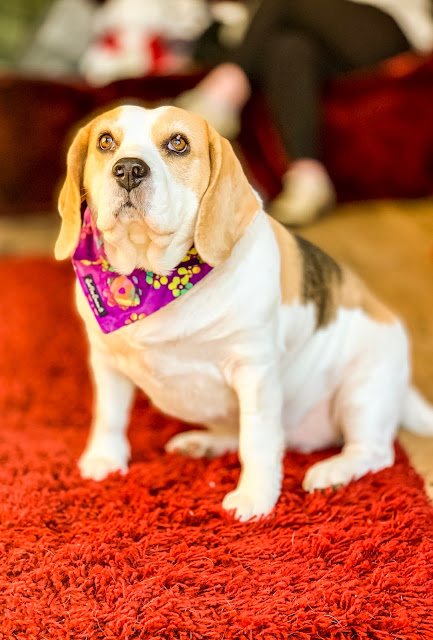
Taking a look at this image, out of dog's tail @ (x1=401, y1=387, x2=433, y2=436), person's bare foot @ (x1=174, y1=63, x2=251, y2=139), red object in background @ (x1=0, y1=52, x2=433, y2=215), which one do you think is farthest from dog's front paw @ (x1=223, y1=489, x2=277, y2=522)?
red object in background @ (x1=0, y1=52, x2=433, y2=215)

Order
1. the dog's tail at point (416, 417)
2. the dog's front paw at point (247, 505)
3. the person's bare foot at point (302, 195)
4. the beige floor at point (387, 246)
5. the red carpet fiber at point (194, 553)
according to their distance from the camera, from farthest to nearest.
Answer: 1. the person's bare foot at point (302, 195)
2. the beige floor at point (387, 246)
3. the dog's tail at point (416, 417)
4. the dog's front paw at point (247, 505)
5. the red carpet fiber at point (194, 553)

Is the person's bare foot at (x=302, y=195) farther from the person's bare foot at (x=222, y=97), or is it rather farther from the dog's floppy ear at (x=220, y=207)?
the dog's floppy ear at (x=220, y=207)

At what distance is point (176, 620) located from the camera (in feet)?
3.49

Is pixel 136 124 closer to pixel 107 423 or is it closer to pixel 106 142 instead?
pixel 106 142

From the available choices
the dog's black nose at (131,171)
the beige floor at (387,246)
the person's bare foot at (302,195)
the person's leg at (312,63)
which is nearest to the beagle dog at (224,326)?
the dog's black nose at (131,171)

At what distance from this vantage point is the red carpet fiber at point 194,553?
42.1 inches

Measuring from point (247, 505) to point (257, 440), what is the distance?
0.39ft

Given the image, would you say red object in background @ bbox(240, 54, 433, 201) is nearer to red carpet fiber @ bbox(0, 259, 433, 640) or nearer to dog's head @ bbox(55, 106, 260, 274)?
red carpet fiber @ bbox(0, 259, 433, 640)

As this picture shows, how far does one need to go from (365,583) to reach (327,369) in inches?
19.9

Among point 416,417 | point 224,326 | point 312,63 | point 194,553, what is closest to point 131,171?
point 224,326

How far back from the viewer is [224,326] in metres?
1.29

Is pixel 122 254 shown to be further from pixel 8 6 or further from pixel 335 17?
pixel 8 6

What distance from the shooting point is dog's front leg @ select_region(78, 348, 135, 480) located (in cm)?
147

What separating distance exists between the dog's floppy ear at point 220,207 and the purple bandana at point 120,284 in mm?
65
